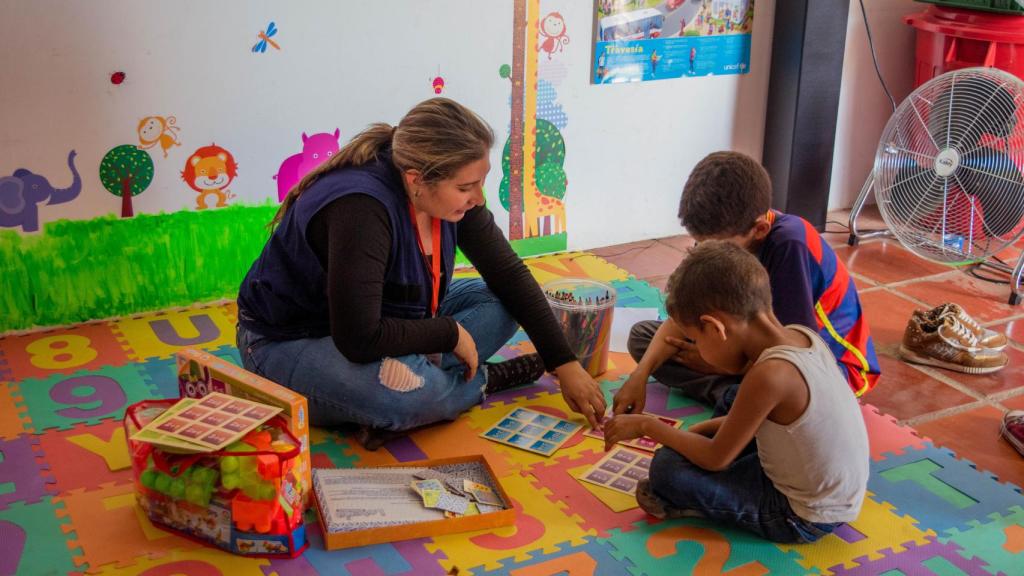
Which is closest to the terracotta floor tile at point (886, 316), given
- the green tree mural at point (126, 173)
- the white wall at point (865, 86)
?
the white wall at point (865, 86)

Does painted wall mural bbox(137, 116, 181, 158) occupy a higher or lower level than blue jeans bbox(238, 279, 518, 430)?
higher

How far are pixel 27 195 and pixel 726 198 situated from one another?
2064 mm

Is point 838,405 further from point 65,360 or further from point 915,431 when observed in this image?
point 65,360

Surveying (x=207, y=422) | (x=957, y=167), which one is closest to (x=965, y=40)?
(x=957, y=167)

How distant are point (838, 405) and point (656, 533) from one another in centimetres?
49

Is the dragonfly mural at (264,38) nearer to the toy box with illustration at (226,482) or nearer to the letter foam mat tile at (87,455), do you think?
the letter foam mat tile at (87,455)

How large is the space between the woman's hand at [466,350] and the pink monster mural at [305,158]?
1112 mm

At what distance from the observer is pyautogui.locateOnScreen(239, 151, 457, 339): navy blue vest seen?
2408 mm

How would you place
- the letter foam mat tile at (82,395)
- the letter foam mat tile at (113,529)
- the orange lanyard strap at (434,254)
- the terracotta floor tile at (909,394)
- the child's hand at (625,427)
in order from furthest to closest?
the terracotta floor tile at (909,394)
the letter foam mat tile at (82,395)
the orange lanyard strap at (434,254)
the child's hand at (625,427)
the letter foam mat tile at (113,529)

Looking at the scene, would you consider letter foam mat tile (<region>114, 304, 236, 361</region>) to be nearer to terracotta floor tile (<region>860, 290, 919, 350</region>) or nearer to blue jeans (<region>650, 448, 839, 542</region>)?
blue jeans (<region>650, 448, 839, 542</region>)

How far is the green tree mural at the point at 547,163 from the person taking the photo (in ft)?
12.5

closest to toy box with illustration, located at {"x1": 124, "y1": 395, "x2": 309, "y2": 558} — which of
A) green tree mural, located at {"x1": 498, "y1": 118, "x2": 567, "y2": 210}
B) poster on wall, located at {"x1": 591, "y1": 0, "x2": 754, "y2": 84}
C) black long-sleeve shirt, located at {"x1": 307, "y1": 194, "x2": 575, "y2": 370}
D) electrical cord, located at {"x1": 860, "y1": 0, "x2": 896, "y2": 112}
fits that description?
black long-sleeve shirt, located at {"x1": 307, "y1": 194, "x2": 575, "y2": 370}

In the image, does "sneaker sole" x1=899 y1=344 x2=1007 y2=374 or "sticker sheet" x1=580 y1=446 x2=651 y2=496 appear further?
"sneaker sole" x1=899 y1=344 x2=1007 y2=374

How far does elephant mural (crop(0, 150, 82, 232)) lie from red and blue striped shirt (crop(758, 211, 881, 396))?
6.80 ft
